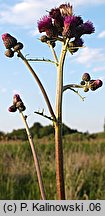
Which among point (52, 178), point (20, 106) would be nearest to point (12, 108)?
point (20, 106)

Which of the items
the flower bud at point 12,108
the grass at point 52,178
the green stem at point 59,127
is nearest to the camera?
the green stem at point 59,127

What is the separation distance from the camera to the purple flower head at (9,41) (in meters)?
0.74

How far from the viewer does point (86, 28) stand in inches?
31.0

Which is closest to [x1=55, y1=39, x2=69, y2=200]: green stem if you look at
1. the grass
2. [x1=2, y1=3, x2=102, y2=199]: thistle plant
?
[x1=2, y1=3, x2=102, y2=199]: thistle plant

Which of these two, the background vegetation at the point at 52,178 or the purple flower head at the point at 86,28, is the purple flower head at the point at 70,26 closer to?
the purple flower head at the point at 86,28

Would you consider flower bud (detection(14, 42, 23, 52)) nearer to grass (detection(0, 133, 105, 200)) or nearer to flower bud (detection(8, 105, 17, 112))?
flower bud (detection(8, 105, 17, 112))

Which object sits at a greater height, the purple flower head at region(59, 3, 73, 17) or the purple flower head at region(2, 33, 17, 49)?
the purple flower head at region(59, 3, 73, 17)

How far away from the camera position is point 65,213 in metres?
0.79

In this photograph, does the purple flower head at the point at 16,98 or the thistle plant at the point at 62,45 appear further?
the purple flower head at the point at 16,98

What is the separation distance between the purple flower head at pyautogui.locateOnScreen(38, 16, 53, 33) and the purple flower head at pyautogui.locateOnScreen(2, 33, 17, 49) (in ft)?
0.17

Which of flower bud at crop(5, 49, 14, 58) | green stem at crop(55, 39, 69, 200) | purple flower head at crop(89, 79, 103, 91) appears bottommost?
green stem at crop(55, 39, 69, 200)

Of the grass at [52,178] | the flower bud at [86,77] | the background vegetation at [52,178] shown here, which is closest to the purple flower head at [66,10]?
the flower bud at [86,77]

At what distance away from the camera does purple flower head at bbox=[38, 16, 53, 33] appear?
30.2 inches

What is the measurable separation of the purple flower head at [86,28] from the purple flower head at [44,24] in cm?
5
